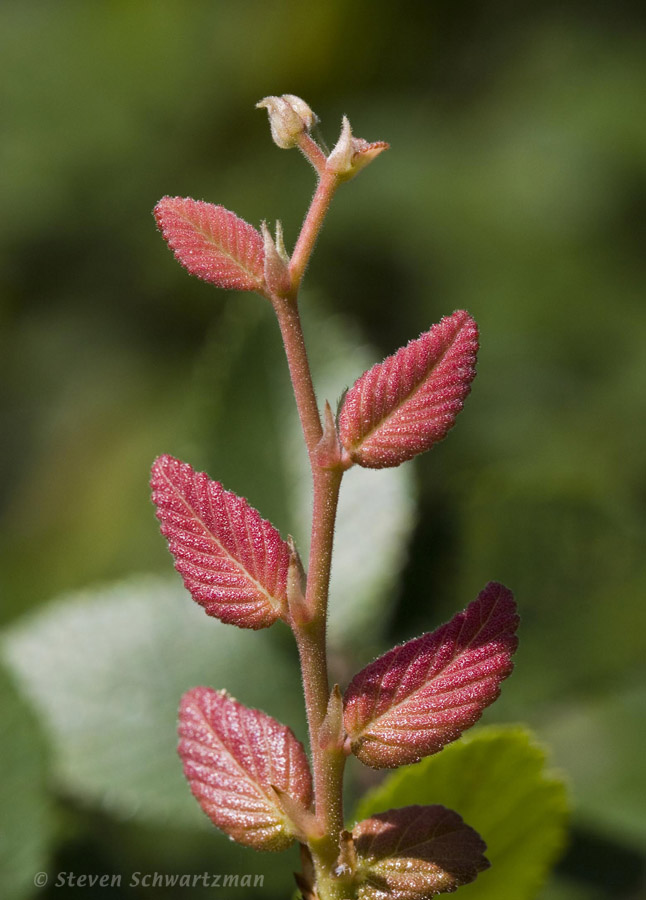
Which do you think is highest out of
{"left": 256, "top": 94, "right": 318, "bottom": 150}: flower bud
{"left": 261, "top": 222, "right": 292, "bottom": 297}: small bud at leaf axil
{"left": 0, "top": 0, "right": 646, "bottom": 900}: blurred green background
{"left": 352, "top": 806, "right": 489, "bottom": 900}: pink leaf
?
{"left": 0, "top": 0, "right": 646, "bottom": 900}: blurred green background

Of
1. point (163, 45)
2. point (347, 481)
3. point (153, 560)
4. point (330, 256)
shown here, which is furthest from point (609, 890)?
point (163, 45)

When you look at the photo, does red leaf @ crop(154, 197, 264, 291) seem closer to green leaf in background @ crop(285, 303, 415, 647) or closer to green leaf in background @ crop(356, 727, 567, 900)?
green leaf in background @ crop(356, 727, 567, 900)

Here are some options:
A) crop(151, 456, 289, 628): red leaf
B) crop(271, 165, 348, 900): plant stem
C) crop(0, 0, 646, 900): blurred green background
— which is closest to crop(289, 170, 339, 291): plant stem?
crop(271, 165, 348, 900): plant stem

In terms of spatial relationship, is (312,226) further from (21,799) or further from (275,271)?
(21,799)

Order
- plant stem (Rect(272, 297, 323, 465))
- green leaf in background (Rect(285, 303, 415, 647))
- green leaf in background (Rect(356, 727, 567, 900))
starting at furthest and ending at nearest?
green leaf in background (Rect(285, 303, 415, 647)) → green leaf in background (Rect(356, 727, 567, 900)) → plant stem (Rect(272, 297, 323, 465))

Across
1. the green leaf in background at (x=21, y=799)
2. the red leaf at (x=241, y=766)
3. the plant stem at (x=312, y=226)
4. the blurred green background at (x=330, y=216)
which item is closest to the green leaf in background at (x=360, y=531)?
the green leaf in background at (x=21, y=799)

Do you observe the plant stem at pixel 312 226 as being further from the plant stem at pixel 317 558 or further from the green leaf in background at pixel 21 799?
the green leaf in background at pixel 21 799

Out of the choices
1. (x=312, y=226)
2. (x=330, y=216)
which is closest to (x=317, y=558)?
(x=312, y=226)

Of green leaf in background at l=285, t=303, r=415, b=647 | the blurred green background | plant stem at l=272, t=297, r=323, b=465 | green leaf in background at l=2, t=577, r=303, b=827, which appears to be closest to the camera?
plant stem at l=272, t=297, r=323, b=465
